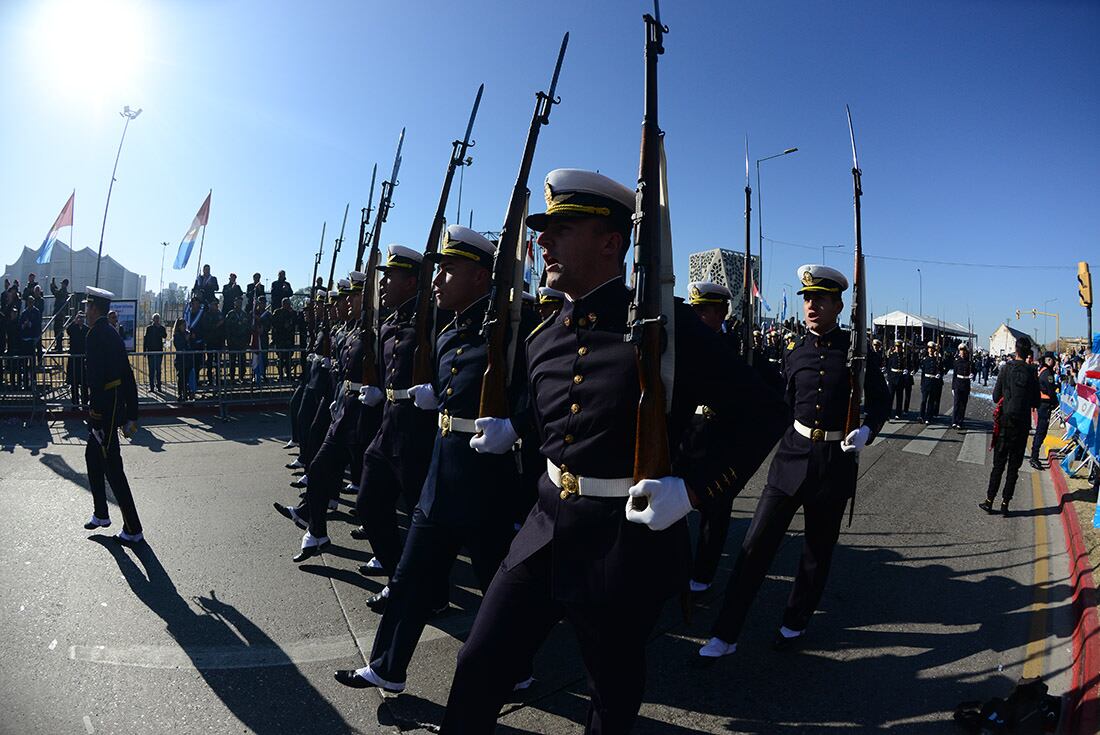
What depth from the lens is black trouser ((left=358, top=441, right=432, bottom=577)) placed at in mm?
4188

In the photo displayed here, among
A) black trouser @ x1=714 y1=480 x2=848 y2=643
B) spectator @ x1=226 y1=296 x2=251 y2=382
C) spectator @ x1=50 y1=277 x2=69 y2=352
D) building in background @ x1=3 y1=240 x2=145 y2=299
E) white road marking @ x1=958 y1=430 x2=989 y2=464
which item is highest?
building in background @ x1=3 y1=240 x2=145 y2=299

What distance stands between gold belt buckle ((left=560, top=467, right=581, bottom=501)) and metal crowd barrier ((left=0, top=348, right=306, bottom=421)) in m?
11.5

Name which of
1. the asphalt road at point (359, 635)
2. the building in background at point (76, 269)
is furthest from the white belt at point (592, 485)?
the building in background at point (76, 269)

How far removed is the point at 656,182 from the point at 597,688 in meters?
1.66

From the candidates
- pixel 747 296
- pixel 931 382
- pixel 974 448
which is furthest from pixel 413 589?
pixel 931 382

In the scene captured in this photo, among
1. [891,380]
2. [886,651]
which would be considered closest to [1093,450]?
[886,651]

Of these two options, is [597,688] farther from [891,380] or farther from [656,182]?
[891,380]

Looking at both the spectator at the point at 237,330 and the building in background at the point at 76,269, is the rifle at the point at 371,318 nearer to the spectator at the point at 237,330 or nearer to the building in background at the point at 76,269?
the spectator at the point at 237,330

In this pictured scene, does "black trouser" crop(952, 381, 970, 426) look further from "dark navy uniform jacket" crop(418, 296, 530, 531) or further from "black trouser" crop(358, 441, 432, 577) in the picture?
"dark navy uniform jacket" crop(418, 296, 530, 531)

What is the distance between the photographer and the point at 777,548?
3838 mm

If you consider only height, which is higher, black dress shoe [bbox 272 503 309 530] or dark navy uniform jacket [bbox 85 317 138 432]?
dark navy uniform jacket [bbox 85 317 138 432]

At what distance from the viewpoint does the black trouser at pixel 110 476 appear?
5.34m

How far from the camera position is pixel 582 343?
7.90ft

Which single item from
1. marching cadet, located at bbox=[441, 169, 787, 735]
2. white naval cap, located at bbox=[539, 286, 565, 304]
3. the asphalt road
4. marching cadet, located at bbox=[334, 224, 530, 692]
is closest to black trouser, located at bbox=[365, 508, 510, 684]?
marching cadet, located at bbox=[334, 224, 530, 692]
